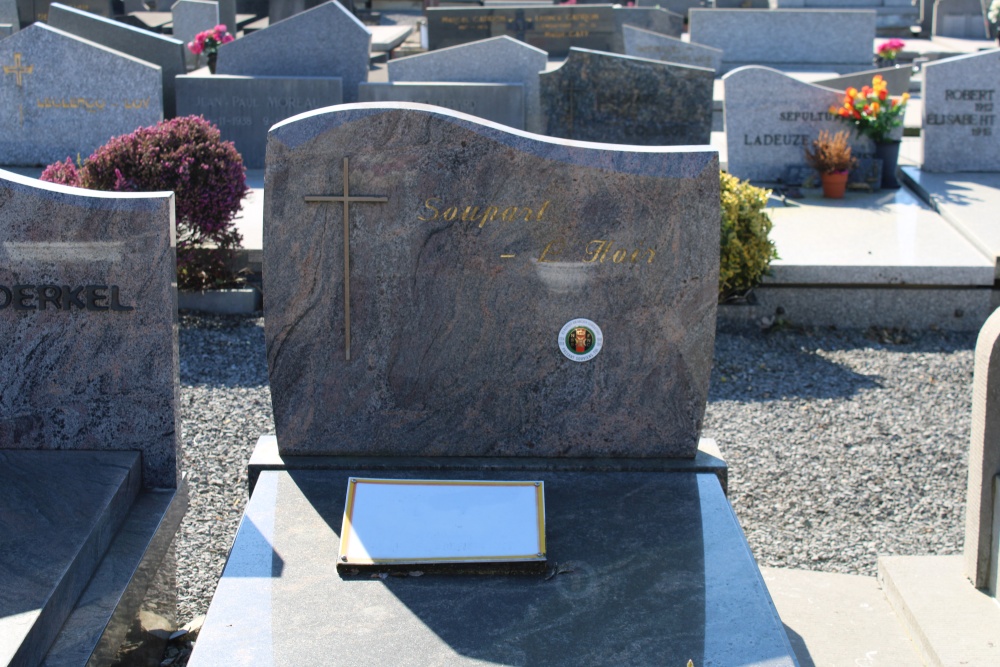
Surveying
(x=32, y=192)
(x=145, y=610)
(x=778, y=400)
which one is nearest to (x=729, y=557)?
(x=145, y=610)

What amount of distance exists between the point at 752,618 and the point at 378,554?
3.26 ft

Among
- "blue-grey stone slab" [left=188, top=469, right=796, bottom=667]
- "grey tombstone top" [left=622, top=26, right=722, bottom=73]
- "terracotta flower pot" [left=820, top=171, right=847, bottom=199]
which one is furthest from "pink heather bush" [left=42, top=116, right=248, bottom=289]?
"grey tombstone top" [left=622, top=26, right=722, bottom=73]

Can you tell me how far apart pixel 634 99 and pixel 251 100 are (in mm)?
3614

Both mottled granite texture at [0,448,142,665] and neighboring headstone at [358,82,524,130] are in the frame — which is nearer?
mottled granite texture at [0,448,142,665]

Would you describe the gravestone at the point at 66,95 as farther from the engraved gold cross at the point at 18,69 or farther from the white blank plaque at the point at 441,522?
the white blank plaque at the point at 441,522

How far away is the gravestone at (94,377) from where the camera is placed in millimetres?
3104

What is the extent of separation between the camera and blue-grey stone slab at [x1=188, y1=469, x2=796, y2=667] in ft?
8.55

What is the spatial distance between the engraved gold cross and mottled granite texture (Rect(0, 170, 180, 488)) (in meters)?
6.59

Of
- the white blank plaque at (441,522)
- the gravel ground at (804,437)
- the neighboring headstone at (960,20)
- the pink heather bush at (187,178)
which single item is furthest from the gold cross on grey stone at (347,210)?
the neighboring headstone at (960,20)

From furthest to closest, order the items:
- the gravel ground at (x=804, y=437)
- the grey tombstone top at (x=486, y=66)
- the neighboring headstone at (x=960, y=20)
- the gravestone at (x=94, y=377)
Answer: the neighboring headstone at (x=960, y=20) → the grey tombstone top at (x=486, y=66) → the gravel ground at (x=804, y=437) → the gravestone at (x=94, y=377)

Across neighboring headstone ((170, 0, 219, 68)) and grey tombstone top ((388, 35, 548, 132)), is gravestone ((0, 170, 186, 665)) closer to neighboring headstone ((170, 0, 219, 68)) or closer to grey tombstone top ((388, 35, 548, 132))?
grey tombstone top ((388, 35, 548, 132))

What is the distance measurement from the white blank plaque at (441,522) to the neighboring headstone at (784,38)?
1346 cm

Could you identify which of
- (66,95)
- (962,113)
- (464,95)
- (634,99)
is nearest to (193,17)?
(66,95)

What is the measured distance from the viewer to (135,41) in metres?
10.9
